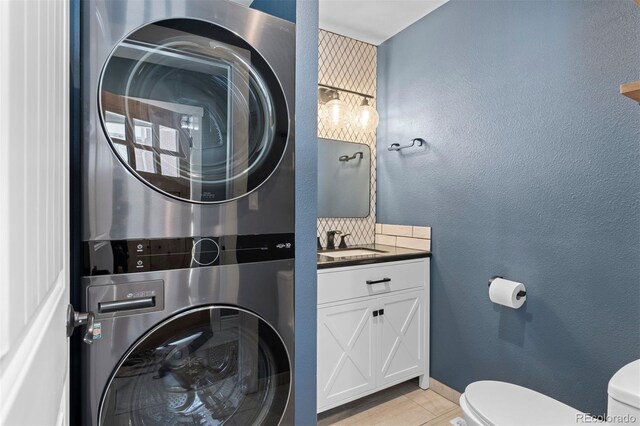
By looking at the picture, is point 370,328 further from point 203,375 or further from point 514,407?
point 203,375

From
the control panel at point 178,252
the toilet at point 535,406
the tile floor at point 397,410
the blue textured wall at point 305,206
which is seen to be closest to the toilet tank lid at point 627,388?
the toilet at point 535,406

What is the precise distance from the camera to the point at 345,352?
1936mm

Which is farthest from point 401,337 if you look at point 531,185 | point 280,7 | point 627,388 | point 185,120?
point 280,7

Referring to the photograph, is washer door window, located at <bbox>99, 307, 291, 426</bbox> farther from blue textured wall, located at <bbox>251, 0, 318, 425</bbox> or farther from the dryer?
the dryer

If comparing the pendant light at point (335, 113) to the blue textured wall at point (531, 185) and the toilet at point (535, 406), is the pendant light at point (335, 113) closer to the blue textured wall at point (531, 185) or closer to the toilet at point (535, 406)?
the blue textured wall at point (531, 185)

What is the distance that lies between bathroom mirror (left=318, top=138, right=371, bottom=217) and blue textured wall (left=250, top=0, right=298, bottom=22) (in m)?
1.13

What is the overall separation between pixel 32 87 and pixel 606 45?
2037 mm

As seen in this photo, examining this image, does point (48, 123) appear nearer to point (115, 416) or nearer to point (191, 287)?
point (191, 287)

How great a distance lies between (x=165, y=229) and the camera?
991mm

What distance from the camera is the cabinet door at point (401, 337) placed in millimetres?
2094

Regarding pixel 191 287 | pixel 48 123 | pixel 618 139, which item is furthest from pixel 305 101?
pixel 618 139

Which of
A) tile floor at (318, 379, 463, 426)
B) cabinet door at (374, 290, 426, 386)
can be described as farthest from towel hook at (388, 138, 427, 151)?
tile floor at (318, 379, 463, 426)

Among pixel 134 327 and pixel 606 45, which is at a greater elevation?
pixel 606 45

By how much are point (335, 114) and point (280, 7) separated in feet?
3.89
